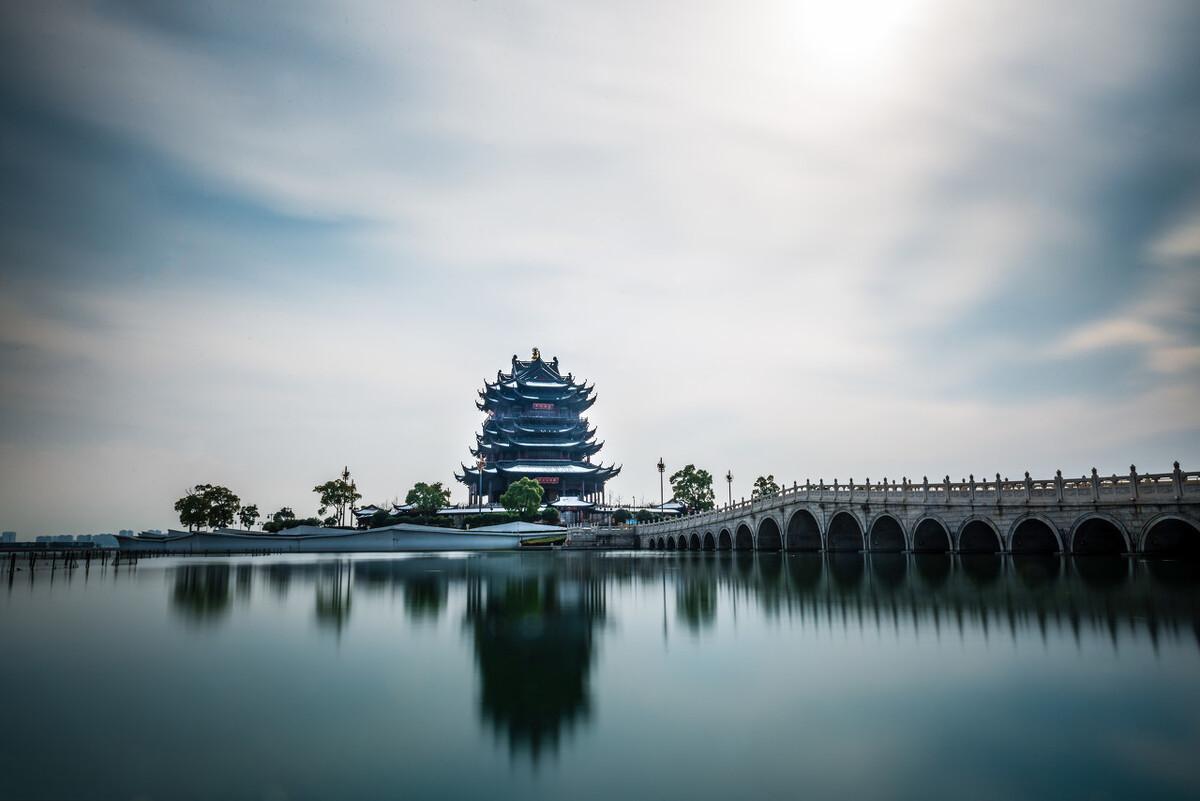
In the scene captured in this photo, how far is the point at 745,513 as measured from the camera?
5675 centimetres

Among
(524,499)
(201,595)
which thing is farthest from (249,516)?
(201,595)

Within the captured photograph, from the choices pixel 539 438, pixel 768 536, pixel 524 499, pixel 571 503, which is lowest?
pixel 768 536

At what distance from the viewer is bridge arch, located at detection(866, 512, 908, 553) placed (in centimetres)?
4497

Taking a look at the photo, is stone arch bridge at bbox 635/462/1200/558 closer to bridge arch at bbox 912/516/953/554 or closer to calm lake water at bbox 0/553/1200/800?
bridge arch at bbox 912/516/953/554

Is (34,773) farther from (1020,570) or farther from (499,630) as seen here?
(1020,570)

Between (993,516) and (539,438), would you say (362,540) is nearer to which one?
(539,438)

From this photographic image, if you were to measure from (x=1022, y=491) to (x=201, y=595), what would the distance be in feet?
131

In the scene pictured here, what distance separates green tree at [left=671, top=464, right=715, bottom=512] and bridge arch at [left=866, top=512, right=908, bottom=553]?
43829 millimetres

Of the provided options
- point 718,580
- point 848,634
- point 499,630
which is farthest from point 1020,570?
point 499,630

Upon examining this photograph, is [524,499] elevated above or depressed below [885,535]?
above

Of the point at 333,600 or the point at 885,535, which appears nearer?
the point at 333,600

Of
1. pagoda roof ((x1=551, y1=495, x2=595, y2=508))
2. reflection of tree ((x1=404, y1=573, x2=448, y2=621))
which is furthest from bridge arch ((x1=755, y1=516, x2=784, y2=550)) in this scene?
pagoda roof ((x1=551, y1=495, x2=595, y2=508))

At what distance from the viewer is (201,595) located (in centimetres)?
3109

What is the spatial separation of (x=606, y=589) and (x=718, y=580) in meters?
6.29
